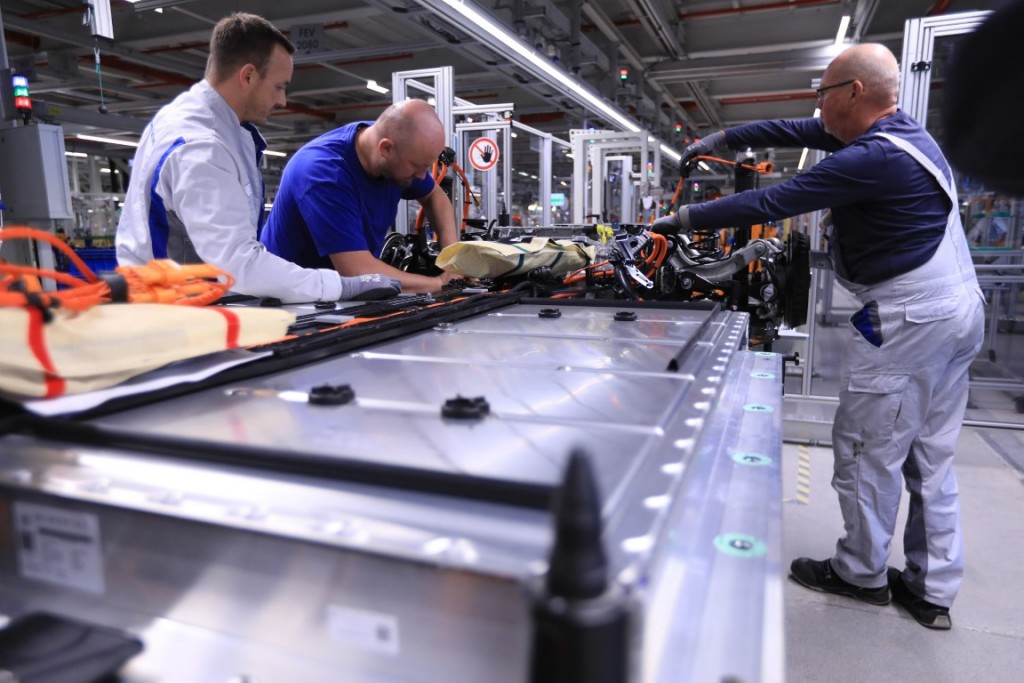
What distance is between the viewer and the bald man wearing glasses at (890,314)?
90.8 inches

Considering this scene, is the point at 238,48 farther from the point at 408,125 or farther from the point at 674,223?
the point at 674,223

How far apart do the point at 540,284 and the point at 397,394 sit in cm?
150

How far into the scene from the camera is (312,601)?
1.85 feet

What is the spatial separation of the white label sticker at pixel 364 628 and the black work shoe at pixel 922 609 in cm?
264

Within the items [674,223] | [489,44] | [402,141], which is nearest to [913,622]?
[674,223]

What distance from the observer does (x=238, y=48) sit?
201 centimetres

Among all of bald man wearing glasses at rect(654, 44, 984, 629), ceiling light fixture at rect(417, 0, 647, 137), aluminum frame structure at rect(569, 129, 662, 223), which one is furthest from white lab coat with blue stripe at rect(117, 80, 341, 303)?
aluminum frame structure at rect(569, 129, 662, 223)

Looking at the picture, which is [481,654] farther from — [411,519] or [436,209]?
[436,209]

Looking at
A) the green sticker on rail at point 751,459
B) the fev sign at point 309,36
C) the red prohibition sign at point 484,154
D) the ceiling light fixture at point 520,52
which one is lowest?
the green sticker on rail at point 751,459

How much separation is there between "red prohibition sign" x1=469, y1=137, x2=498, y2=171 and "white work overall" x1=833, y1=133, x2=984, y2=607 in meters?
5.04

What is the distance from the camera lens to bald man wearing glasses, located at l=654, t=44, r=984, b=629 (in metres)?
2.31

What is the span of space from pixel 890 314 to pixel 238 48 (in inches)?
91.5

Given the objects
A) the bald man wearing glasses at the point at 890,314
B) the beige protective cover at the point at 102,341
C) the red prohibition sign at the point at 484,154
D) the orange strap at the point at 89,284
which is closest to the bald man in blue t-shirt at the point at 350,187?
the bald man wearing glasses at the point at 890,314

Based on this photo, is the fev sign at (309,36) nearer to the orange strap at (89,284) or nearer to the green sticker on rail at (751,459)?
the orange strap at (89,284)
